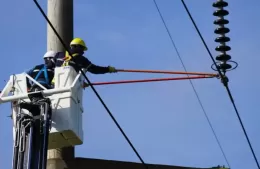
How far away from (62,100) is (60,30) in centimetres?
163

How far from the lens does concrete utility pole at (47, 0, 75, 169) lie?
42.8 feet

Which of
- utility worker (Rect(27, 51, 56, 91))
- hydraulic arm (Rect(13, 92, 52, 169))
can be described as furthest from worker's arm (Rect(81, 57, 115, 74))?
hydraulic arm (Rect(13, 92, 52, 169))

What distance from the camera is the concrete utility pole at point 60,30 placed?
42.8ft

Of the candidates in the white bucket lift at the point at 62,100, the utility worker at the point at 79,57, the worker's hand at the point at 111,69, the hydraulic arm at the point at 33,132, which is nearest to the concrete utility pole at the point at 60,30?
the utility worker at the point at 79,57

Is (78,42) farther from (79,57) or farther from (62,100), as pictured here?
(62,100)

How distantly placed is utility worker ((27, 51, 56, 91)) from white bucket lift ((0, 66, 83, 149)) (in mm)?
177

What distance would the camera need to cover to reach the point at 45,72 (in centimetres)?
1238

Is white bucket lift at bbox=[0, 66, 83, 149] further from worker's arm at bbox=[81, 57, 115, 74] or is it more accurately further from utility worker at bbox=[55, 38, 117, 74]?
worker's arm at bbox=[81, 57, 115, 74]

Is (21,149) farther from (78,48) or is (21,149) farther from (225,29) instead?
(225,29)

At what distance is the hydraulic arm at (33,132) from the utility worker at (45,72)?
0.35m

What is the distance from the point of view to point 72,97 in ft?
38.9

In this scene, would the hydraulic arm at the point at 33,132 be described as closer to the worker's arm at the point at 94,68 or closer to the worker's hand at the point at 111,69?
the worker's arm at the point at 94,68

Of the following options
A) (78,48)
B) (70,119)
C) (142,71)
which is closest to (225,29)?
(142,71)

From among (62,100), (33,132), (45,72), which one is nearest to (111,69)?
(45,72)
